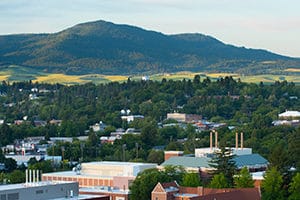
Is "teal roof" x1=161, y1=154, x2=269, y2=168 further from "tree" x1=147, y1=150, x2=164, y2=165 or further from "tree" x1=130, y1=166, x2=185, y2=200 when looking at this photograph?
"tree" x1=147, y1=150, x2=164, y2=165

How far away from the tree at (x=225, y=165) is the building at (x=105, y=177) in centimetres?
705

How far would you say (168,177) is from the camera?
89125 millimetres

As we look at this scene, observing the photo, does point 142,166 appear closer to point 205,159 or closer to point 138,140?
point 205,159

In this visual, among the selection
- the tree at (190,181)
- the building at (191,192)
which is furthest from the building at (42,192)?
the tree at (190,181)

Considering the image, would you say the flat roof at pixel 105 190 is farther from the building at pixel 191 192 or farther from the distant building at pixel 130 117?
the distant building at pixel 130 117

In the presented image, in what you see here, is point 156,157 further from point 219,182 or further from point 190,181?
point 219,182

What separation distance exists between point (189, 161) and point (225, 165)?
32.3ft

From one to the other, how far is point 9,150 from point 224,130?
88.3 feet

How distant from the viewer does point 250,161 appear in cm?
10406

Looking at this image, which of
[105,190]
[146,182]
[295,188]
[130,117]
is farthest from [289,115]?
[295,188]

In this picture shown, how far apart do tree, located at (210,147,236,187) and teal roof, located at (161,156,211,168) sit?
552 cm

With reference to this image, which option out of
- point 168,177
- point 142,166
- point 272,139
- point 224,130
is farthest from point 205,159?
point 224,130

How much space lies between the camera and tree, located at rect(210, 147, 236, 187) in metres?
91.8

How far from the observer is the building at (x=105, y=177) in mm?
90312
